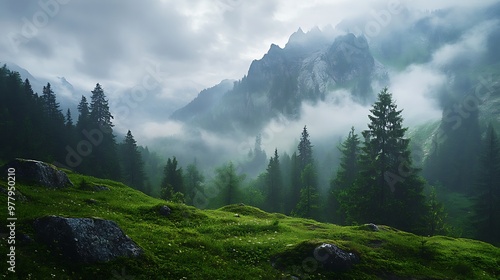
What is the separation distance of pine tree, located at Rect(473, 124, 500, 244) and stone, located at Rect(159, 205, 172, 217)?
55.6 m

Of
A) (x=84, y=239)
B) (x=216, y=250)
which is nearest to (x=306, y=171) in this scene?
(x=216, y=250)

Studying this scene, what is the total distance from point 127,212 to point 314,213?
46.7 meters

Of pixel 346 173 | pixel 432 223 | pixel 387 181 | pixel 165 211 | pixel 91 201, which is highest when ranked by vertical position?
pixel 346 173

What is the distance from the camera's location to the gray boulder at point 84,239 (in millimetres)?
15445

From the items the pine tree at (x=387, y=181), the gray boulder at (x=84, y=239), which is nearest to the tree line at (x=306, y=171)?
the pine tree at (x=387, y=181)

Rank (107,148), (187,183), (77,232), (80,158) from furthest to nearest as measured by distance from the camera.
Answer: (187,183)
(107,148)
(80,158)
(77,232)

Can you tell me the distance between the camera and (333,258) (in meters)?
20.8

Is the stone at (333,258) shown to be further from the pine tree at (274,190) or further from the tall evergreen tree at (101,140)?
the tall evergreen tree at (101,140)

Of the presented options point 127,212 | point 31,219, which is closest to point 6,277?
point 31,219

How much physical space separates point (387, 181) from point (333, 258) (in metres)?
30.3

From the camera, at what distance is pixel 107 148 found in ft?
281

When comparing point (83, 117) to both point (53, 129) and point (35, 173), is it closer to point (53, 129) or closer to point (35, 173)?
point (53, 129)

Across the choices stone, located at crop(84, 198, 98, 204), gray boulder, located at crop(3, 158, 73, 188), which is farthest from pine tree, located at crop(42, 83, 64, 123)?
stone, located at crop(84, 198, 98, 204)

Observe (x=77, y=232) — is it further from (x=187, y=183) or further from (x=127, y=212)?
(x=187, y=183)
